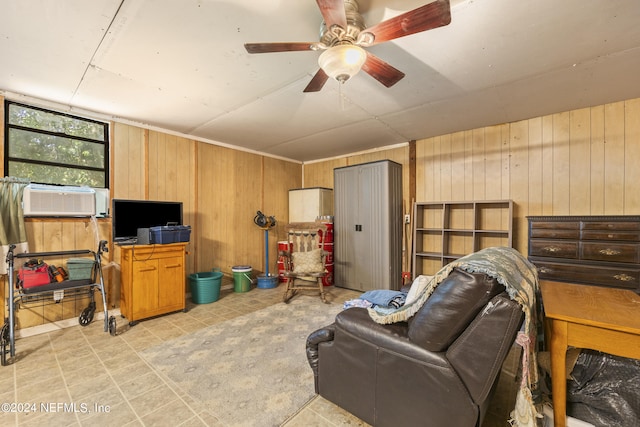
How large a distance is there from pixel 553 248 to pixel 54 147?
560 centimetres

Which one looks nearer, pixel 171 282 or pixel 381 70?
pixel 381 70

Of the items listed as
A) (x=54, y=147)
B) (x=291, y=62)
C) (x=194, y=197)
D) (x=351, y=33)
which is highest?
(x=291, y=62)

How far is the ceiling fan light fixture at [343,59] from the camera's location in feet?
5.14

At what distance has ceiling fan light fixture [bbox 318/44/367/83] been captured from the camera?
1566 millimetres

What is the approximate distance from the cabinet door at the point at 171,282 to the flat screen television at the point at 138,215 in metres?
0.51

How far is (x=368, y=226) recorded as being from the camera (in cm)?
413

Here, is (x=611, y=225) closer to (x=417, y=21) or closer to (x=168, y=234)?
(x=417, y=21)

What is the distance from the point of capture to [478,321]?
1116 mm

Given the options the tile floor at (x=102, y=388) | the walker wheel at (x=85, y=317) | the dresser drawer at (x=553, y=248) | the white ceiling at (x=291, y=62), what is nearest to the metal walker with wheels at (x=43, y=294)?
the walker wheel at (x=85, y=317)

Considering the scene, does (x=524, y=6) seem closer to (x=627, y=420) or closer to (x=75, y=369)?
(x=627, y=420)

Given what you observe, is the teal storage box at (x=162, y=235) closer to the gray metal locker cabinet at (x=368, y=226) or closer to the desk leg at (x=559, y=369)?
the gray metal locker cabinet at (x=368, y=226)

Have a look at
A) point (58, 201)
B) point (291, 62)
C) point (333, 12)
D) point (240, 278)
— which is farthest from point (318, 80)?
point (240, 278)

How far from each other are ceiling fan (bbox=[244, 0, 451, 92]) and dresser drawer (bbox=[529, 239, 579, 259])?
2550 millimetres

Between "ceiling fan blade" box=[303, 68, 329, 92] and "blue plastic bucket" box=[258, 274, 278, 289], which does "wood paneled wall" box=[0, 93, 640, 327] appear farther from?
"ceiling fan blade" box=[303, 68, 329, 92]
